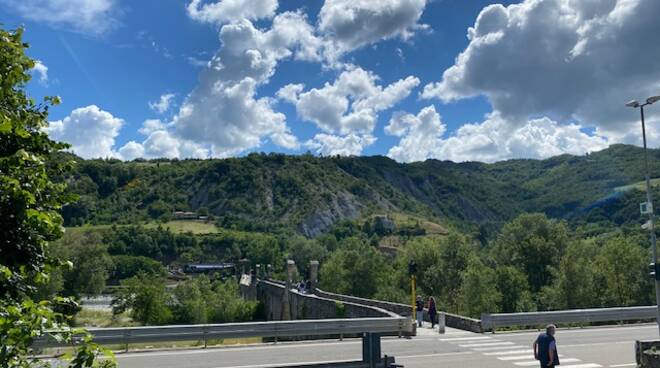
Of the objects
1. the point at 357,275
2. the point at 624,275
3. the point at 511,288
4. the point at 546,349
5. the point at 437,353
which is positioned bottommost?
the point at 437,353

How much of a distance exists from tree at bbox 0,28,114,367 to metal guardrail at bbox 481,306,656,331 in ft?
69.1

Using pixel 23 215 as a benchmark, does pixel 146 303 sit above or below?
below

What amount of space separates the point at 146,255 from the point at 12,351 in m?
175

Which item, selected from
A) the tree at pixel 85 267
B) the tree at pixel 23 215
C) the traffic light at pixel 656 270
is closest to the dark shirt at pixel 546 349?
the traffic light at pixel 656 270

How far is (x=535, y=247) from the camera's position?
59.9m

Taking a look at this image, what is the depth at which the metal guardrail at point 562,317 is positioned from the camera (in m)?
23.1

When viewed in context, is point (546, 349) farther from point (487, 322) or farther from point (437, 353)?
point (487, 322)

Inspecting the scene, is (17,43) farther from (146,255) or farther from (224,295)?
(146,255)

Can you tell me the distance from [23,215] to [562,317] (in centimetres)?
2432

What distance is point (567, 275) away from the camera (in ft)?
157

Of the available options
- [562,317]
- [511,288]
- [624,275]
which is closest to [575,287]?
[624,275]

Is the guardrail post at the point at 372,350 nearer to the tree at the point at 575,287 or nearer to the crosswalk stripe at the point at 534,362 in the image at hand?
the crosswalk stripe at the point at 534,362

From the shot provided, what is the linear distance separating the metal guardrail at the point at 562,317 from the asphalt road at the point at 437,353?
0.55 metres

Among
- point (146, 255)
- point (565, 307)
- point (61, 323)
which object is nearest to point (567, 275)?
point (565, 307)
